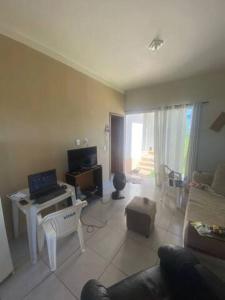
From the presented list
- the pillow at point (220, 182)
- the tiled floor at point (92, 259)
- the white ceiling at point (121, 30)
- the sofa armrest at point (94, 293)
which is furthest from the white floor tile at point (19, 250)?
the pillow at point (220, 182)

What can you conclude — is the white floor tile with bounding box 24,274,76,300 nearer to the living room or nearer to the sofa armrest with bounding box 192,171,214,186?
the living room

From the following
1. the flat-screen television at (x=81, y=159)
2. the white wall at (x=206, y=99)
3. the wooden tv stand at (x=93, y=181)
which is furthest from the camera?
the wooden tv stand at (x=93, y=181)

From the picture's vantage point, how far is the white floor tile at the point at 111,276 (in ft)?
4.55

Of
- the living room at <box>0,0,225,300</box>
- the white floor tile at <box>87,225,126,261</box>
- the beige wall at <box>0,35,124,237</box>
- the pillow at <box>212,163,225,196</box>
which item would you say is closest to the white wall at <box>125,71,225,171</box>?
the living room at <box>0,0,225,300</box>

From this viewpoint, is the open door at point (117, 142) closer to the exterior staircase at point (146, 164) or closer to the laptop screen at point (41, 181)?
the exterior staircase at point (146, 164)

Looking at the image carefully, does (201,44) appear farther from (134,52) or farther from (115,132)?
(115,132)

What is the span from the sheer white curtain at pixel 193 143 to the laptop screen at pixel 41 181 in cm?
283

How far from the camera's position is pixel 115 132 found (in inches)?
166

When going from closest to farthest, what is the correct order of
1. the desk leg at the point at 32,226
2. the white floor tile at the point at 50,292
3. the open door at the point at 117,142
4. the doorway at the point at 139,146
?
the white floor tile at the point at 50,292, the desk leg at the point at 32,226, the open door at the point at 117,142, the doorway at the point at 139,146

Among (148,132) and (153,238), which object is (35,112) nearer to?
(153,238)

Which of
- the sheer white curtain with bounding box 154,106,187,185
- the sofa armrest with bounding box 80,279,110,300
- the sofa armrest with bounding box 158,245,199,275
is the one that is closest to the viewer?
the sofa armrest with bounding box 80,279,110,300

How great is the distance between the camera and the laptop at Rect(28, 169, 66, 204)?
1.72 m

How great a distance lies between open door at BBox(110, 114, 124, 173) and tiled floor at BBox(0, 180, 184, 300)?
2085 mm

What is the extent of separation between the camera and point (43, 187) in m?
1.85
